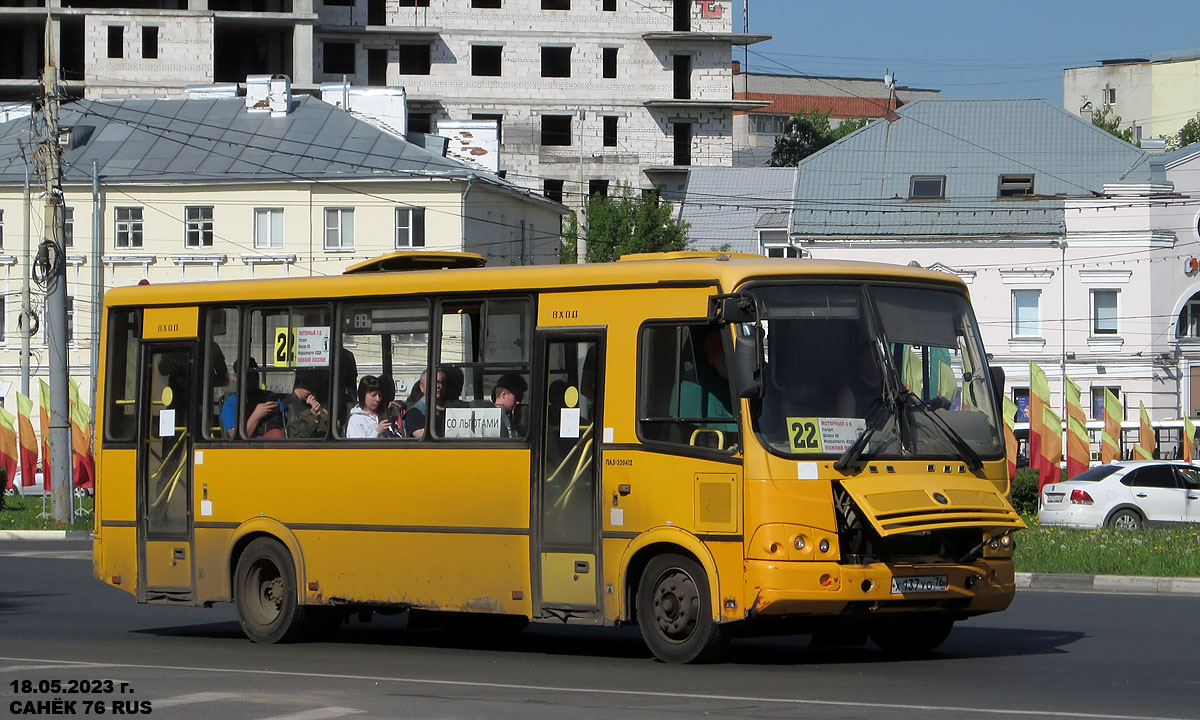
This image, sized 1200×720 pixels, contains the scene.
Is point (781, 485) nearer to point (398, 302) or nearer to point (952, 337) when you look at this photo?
point (952, 337)

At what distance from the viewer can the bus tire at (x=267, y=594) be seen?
14.7m

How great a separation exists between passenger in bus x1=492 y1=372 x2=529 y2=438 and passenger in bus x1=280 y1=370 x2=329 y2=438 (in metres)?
1.82

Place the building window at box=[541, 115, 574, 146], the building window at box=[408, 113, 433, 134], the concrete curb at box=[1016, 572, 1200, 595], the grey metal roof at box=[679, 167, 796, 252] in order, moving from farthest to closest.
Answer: the building window at box=[541, 115, 574, 146], the building window at box=[408, 113, 433, 134], the grey metal roof at box=[679, 167, 796, 252], the concrete curb at box=[1016, 572, 1200, 595]

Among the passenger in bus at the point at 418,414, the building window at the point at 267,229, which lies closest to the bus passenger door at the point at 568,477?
the passenger in bus at the point at 418,414

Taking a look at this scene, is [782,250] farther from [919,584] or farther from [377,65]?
[919,584]

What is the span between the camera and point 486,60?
103 metres

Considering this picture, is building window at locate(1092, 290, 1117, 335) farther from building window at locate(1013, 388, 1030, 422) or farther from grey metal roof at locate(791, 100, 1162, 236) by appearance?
building window at locate(1013, 388, 1030, 422)

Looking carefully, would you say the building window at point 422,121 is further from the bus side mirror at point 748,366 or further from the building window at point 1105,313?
the bus side mirror at point 748,366

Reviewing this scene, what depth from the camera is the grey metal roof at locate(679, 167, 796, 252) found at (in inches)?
3088

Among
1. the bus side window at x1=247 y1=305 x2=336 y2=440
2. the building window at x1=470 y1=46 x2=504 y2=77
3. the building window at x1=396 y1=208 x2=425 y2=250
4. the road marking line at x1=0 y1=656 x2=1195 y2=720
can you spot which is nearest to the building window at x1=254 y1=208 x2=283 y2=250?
the building window at x1=396 y1=208 x2=425 y2=250

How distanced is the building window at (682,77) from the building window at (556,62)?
6.30m

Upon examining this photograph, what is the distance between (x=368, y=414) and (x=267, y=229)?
5001 cm

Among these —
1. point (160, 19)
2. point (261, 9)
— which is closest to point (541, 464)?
point (160, 19)

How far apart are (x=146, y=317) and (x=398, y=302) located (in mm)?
2976
